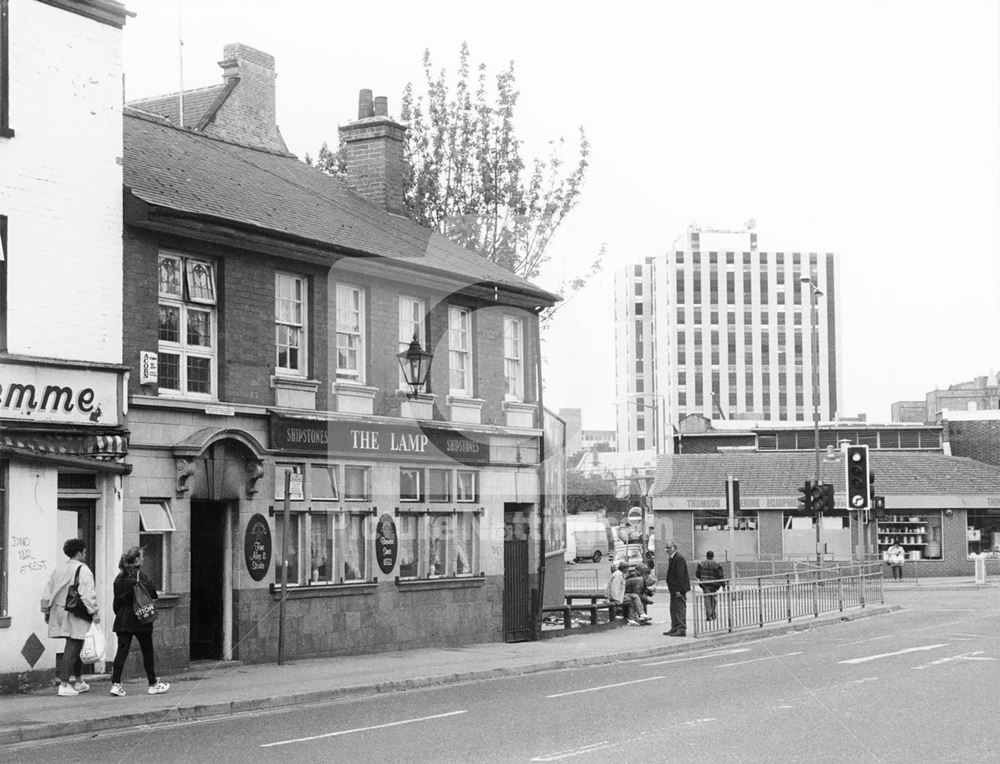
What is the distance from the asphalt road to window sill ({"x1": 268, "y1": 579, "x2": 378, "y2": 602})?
4.09 meters

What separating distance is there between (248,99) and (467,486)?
1058 centimetres

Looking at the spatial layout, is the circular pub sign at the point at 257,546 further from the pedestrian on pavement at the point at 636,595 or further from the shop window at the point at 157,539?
the pedestrian on pavement at the point at 636,595

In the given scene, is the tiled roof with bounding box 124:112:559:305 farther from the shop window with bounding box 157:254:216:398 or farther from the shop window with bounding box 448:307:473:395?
the shop window with bounding box 157:254:216:398

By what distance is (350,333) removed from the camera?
23891mm

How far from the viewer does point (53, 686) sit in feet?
58.3

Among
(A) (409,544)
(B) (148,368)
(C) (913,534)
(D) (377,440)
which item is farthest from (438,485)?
(C) (913,534)

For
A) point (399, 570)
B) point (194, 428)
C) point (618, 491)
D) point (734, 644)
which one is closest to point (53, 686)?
point (194, 428)

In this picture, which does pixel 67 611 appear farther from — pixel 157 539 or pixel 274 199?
pixel 274 199

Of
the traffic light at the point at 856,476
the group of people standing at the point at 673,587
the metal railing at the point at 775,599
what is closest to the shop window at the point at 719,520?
the metal railing at the point at 775,599

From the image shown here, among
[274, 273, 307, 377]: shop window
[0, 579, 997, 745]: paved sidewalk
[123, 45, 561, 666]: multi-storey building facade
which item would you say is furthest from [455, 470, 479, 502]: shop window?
[274, 273, 307, 377]: shop window

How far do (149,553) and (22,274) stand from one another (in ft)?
14.1

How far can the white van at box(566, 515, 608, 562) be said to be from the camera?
247 feet

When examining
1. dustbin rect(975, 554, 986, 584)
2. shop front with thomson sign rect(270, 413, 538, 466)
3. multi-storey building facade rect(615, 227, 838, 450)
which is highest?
multi-storey building facade rect(615, 227, 838, 450)

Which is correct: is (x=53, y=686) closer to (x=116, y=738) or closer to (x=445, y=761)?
(x=116, y=738)
